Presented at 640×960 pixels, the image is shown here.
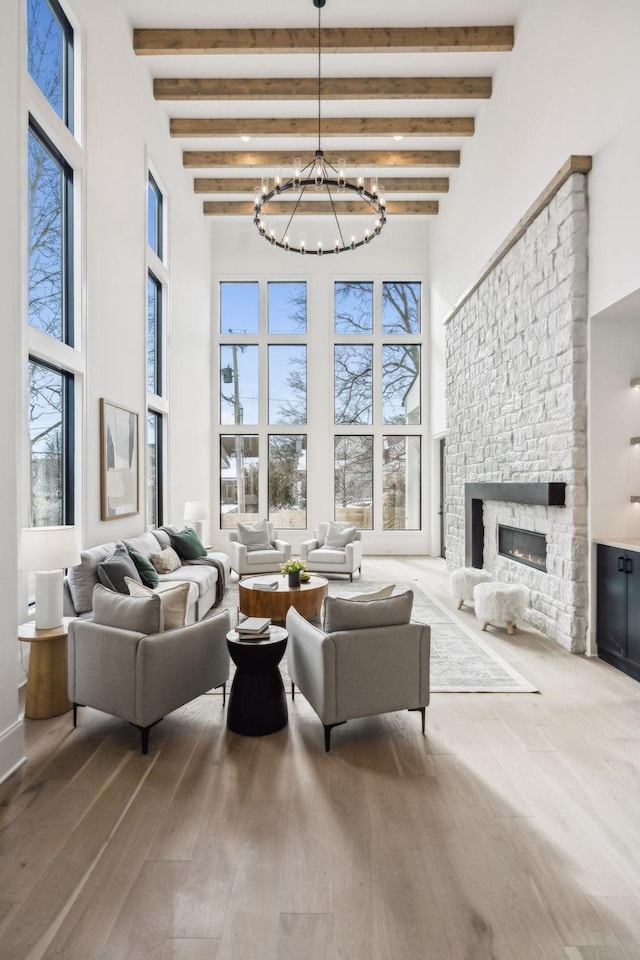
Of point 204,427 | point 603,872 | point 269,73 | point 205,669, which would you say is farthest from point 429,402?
point 603,872

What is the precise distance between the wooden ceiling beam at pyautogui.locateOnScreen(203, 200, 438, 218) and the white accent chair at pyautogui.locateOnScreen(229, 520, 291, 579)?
547 centimetres

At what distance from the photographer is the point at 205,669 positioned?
10.2ft

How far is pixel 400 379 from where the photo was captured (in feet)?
33.4

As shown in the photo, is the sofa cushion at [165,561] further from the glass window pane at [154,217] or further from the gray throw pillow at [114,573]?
the glass window pane at [154,217]

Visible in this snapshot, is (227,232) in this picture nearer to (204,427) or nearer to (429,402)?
(204,427)

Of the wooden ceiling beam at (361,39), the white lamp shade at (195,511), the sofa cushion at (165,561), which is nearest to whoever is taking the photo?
the sofa cushion at (165,561)

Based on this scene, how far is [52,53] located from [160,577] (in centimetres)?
452

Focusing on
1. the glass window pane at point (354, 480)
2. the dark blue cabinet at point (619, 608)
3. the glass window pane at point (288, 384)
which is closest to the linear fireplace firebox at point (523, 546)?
the dark blue cabinet at point (619, 608)

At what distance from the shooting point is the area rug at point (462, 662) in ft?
12.0

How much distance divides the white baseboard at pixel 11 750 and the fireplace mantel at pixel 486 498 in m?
4.07

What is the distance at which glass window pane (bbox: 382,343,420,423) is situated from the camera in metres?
10.2

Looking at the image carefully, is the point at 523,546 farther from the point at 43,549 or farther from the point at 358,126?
the point at 358,126

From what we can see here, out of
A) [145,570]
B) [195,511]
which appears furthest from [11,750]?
[195,511]

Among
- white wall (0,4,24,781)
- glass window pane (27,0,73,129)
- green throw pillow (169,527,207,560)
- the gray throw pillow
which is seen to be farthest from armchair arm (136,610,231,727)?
glass window pane (27,0,73,129)
